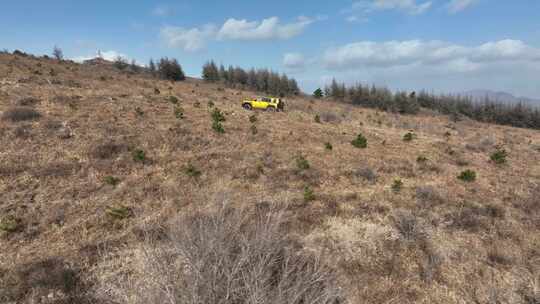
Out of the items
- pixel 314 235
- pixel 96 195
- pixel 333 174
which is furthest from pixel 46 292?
pixel 333 174

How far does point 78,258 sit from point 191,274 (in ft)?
14.2

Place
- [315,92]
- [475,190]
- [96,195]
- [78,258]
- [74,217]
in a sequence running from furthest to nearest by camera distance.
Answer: [315,92] → [475,190] → [96,195] → [74,217] → [78,258]

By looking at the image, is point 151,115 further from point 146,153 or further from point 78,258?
point 78,258

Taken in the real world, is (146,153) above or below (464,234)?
above

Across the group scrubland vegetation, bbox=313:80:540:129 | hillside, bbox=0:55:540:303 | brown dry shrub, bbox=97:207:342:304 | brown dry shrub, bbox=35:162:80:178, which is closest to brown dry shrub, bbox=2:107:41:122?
hillside, bbox=0:55:540:303

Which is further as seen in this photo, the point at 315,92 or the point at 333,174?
the point at 315,92

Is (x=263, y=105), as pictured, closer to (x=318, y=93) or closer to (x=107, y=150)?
(x=107, y=150)

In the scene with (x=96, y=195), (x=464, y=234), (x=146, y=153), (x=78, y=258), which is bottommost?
(x=464, y=234)

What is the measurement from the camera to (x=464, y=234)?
24.1 feet

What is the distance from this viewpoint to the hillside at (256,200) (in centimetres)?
561

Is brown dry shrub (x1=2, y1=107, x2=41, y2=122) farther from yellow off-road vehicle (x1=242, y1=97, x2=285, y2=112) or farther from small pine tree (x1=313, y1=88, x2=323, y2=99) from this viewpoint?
small pine tree (x1=313, y1=88, x2=323, y2=99)

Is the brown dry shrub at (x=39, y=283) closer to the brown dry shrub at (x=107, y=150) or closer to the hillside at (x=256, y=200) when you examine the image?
the hillside at (x=256, y=200)

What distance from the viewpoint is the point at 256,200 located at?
845cm

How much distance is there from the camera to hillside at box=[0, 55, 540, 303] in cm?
561
